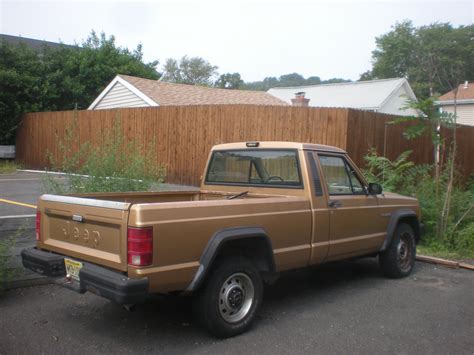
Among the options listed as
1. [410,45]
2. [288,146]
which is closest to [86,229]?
[288,146]

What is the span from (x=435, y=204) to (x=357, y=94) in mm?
18498

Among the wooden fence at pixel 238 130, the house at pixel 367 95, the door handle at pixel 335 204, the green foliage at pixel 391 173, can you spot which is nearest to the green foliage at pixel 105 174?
the wooden fence at pixel 238 130

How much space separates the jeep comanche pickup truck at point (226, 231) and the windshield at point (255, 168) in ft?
0.04

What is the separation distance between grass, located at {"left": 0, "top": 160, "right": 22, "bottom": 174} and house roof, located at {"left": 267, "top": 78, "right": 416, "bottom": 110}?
15.5 m

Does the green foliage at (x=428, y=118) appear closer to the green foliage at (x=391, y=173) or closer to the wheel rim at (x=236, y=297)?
the green foliage at (x=391, y=173)

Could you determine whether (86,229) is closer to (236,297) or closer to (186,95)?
(236,297)

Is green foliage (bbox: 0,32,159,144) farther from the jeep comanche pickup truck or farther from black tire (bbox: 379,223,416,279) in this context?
black tire (bbox: 379,223,416,279)

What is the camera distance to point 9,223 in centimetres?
778

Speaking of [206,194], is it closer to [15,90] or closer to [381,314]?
[381,314]

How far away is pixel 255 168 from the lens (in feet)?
19.1

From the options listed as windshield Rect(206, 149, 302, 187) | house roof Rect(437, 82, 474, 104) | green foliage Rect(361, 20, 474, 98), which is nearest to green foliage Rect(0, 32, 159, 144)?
windshield Rect(206, 149, 302, 187)

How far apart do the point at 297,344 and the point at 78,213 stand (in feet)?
7.37

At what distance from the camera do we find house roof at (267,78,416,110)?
24.8m

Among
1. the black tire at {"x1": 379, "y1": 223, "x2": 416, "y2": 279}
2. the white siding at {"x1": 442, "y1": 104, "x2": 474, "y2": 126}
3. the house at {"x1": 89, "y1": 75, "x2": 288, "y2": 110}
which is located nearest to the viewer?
the black tire at {"x1": 379, "y1": 223, "x2": 416, "y2": 279}
